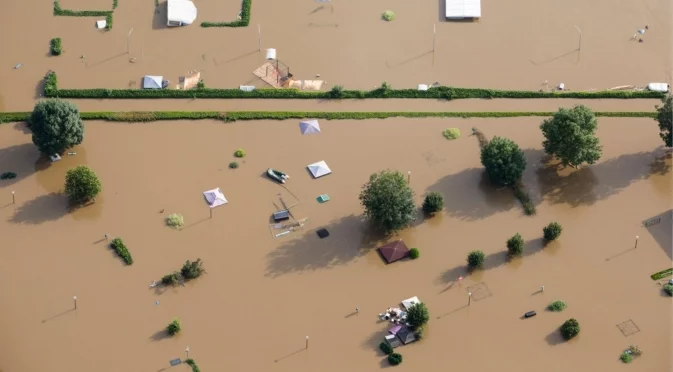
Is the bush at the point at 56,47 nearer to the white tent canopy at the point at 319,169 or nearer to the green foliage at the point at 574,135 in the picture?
the white tent canopy at the point at 319,169

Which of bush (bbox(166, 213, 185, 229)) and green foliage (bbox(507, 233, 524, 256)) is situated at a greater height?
bush (bbox(166, 213, 185, 229))

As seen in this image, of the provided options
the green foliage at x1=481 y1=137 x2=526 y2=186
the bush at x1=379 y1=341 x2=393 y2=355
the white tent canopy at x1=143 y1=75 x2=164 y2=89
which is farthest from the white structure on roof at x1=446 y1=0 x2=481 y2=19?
the bush at x1=379 y1=341 x2=393 y2=355

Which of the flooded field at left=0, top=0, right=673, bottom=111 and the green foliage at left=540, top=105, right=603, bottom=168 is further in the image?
the flooded field at left=0, top=0, right=673, bottom=111

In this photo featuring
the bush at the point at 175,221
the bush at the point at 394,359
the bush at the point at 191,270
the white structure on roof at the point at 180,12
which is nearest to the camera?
the bush at the point at 394,359

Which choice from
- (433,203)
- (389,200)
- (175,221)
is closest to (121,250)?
(175,221)

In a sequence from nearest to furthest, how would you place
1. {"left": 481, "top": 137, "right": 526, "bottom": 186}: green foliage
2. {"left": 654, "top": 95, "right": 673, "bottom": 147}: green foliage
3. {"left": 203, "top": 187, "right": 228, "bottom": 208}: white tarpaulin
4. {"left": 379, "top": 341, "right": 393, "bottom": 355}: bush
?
{"left": 379, "top": 341, "right": 393, "bottom": 355}: bush → {"left": 203, "top": 187, "right": 228, "bottom": 208}: white tarpaulin → {"left": 481, "top": 137, "right": 526, "bottom": 186}: green foliage → {"left": 654, "top": 95, "right": 673, "bottom": 147}: green foliage

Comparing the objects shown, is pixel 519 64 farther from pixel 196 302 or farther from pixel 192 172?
pixel 196 302

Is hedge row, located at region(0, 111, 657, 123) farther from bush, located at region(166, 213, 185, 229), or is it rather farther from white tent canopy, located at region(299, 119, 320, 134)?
bush, located at region(166, 213, 185, 229)

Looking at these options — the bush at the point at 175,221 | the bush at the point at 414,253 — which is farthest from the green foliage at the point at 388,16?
the bush at the point at 175,221
